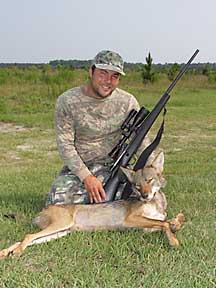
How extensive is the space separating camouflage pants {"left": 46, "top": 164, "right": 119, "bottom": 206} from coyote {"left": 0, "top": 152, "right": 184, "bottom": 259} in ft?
1.53

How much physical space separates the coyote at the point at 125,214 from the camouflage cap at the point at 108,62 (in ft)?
2.97

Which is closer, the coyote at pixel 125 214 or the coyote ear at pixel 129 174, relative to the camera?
the coyote at pixel 125 214

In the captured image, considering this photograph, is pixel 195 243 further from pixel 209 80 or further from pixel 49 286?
pixel 209 80

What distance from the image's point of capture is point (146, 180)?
4.06m

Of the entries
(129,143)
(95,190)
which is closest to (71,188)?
(95,190)

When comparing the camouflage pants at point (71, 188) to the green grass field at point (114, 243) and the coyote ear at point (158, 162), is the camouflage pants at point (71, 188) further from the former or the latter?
the coyote ear at point (158, 162)

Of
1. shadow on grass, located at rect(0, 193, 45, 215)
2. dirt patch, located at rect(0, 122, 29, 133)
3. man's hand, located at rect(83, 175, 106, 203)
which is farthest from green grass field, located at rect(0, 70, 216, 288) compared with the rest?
dirt patch, located at rect(0, 122, 29, 133)

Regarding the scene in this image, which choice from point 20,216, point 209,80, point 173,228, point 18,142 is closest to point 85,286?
point 173,228

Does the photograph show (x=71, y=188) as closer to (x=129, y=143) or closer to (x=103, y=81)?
(x=129, y=143)

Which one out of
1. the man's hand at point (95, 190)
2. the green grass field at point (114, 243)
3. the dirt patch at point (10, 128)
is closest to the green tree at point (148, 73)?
the dirt patch at point (10, 128)

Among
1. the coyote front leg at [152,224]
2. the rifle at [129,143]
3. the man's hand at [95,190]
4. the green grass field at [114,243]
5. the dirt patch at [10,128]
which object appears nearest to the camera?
the green grass field at [114,243]

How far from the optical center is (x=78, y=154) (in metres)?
4.89

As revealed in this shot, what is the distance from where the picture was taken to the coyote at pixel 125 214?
4.02 m

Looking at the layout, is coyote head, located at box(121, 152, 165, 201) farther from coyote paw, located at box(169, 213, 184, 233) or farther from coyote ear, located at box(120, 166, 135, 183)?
coyote paw, located at box(169, 213, 184, 233)
